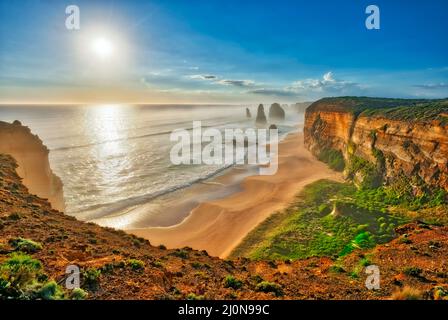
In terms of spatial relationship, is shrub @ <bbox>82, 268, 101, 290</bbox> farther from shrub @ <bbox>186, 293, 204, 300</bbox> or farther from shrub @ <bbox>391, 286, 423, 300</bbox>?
shrub @ <bbox>391, 286, 423, 300</bbox>

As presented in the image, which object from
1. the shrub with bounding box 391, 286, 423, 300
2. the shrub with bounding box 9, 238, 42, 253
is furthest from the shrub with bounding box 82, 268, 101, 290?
the shrub with bounding box 391, 286, 423, 300

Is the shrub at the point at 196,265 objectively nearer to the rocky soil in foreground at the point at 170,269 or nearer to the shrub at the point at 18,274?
the rocky soil in foreground at the point at 170,269

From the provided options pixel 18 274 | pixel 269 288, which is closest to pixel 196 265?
pixel 269 288

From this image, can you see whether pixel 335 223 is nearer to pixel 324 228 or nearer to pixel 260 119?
pixel 324 228

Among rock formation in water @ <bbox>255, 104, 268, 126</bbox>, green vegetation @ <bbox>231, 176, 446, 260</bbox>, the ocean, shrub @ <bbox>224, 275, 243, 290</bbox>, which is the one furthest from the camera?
rock formation in water @ <bbox>255, 104, 268, 126</bbox>
